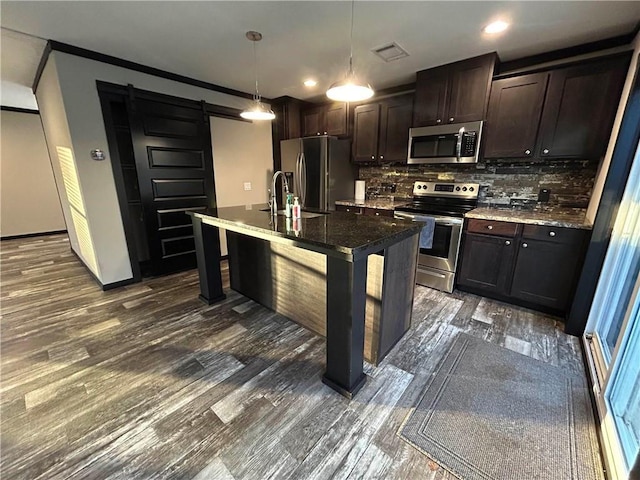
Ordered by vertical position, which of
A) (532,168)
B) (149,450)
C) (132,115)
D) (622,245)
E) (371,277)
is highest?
(132,115)

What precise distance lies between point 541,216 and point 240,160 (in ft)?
12.8

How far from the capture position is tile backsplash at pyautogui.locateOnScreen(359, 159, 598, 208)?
104 inches

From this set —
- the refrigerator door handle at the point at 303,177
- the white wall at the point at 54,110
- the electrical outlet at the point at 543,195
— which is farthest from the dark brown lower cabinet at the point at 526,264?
the white wall at the point at 54,110

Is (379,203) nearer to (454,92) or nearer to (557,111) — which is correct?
(454,92)

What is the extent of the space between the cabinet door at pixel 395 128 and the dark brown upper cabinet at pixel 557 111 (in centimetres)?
93

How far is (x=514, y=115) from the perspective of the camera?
105 inches

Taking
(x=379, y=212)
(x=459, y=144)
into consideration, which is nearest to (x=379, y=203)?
(x=379, y=212)

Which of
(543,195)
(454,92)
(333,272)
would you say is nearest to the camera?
(333,272)

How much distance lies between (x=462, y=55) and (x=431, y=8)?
1024mm

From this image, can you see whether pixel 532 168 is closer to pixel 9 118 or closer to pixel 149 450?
pixel 149 450

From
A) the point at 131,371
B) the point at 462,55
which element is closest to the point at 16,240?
the point at 131,371

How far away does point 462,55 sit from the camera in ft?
8.86

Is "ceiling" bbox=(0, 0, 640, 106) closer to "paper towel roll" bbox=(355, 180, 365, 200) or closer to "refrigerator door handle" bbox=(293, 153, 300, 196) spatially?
"refrigerator door handle" bbox=(293, 153, 300, 196)

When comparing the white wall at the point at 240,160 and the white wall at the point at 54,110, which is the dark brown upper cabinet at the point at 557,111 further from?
the white wall at the point at 54,110
